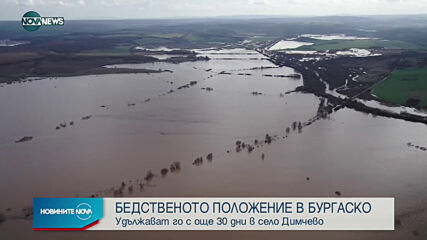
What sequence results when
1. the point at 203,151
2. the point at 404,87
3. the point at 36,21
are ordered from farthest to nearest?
the point at 404,87 → the point at 36,21 → the point at 203,151

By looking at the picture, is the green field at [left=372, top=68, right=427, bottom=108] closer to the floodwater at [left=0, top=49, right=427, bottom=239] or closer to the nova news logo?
the floodwater at [left=0, top=49, right=427, bottom=239]

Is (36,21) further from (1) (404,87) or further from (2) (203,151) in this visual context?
(1) (404,87)

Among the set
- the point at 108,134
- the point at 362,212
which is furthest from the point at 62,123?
the point at 362,212

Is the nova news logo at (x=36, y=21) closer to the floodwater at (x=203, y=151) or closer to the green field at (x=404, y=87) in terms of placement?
the floodwater at (x=203, y=151)

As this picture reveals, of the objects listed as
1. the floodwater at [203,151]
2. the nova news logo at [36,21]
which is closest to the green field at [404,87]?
the floodwater at [203,151]

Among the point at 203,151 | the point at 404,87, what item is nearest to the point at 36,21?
the point at 203,151

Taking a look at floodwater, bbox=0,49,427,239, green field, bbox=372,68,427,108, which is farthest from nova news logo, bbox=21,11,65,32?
green field, bbox=372,68,427,108

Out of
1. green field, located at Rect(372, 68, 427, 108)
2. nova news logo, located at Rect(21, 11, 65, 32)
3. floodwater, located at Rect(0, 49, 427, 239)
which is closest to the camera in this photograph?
floodwater, located at Rect(0, 49, 427, 239)
